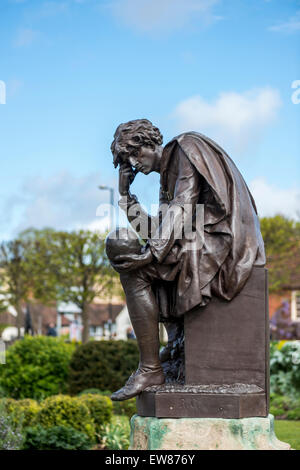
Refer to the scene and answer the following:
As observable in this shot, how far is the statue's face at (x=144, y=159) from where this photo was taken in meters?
5.04

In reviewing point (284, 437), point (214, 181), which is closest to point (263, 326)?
point (214, 181)

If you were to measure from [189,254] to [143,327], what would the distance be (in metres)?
0.59

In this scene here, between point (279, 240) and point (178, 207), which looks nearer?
point (178, 207)

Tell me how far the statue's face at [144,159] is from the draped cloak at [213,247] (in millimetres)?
328

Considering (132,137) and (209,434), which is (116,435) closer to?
(209,434)

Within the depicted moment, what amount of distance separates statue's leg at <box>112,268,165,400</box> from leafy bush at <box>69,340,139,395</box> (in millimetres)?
8403

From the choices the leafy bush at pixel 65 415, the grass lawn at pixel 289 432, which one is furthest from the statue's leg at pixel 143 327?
the leafy bush at pixel 65 415

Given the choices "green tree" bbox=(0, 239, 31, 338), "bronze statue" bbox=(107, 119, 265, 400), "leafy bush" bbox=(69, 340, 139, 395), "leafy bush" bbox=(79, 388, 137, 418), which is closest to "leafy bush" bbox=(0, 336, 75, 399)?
"leafy bush" bbox=(69, 340, 139, 395)

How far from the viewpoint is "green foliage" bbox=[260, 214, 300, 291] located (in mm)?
35875

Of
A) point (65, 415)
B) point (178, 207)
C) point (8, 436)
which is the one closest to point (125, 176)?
point (178, 207)

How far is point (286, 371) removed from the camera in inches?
516

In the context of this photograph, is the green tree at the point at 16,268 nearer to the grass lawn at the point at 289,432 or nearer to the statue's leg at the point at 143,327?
the grass lawn at the point at 289,432

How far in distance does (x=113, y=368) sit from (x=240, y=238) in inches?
356

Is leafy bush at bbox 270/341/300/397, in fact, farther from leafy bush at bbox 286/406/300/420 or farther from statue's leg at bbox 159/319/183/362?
statue's leg at bbox 159/319/183/362
